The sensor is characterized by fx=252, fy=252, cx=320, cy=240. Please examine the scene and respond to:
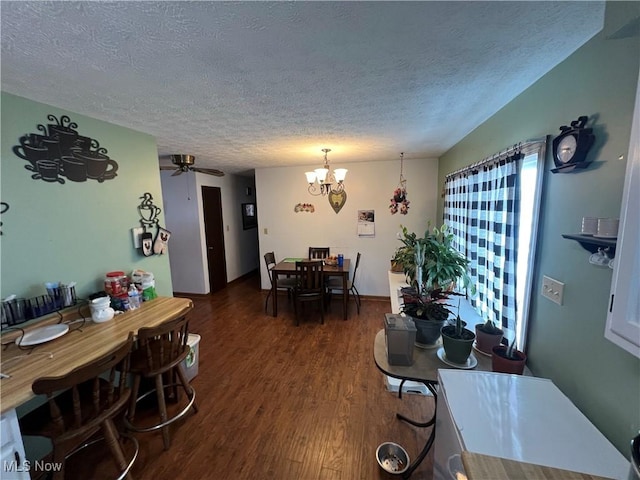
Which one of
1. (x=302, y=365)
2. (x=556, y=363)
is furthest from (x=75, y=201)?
(x=556, y=363)

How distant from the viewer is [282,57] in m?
1.21

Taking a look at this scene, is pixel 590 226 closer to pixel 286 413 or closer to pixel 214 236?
pixel 286 413

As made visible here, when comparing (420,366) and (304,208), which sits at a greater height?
(304,208)

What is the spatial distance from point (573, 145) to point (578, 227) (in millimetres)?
358

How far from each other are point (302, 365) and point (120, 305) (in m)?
1.76

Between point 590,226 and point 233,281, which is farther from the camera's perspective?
point 233,281

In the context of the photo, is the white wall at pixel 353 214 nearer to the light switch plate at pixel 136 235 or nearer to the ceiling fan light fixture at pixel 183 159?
the ceiling fan light fixture at pixel 183 159

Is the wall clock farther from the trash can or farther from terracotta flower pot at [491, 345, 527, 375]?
the trash can

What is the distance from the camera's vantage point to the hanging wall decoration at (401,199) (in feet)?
13.8

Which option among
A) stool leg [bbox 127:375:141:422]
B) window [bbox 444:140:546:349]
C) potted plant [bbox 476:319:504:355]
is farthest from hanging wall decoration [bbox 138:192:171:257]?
window [bbox 444:140:546:349]

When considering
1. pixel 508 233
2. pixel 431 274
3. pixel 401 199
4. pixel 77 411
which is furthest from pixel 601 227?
pixel 401 199

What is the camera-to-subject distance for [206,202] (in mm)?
4770

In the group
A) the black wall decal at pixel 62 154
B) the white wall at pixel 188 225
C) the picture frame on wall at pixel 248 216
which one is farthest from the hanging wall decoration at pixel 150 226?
the picture frame on wall at pixel 248 216

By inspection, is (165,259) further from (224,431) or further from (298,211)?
(298,211)
